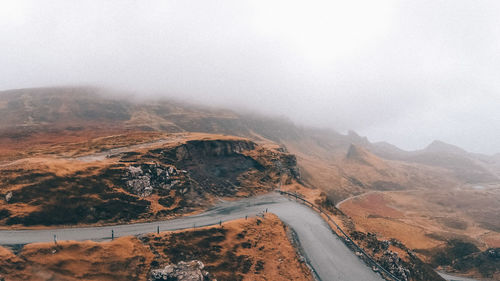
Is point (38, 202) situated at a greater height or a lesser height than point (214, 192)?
greater

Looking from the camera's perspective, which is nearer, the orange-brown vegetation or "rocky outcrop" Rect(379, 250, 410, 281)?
the orange-brown vegetation

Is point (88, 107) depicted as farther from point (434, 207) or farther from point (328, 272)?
point (434, 207)

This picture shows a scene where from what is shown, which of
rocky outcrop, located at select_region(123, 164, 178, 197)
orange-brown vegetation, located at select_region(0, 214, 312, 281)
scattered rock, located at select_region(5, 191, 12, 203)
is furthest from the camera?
rocky outcrop, located at select_region(123, 164, 178, 197)

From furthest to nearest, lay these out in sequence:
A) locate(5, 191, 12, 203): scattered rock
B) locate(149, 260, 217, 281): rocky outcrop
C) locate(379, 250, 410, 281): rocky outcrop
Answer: locate(379, 250, 410, 281): rocky outcrop, locate(5, 191, 12, 203): scattered rock, locate(149, 260, 217, 281): rocky outcrop

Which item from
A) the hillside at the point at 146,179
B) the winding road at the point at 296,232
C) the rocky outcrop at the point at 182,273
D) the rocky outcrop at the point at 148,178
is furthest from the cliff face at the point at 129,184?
the rocky outcrop at the point at 182,273

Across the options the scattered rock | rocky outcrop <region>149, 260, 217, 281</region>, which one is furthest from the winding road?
rocky outcrop <region>149, 260, 217, 281</region>

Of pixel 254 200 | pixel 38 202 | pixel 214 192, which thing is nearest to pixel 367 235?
pixel 254 200

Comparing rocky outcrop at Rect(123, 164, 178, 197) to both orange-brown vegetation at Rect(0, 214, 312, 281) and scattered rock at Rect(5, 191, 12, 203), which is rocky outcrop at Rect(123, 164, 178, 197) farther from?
scattered rock at Rect(5, 191, 12, 203)
